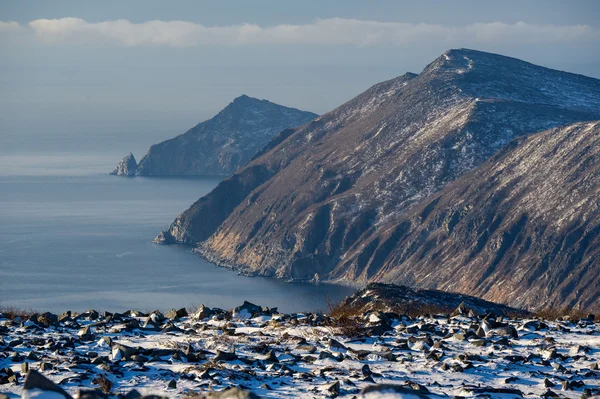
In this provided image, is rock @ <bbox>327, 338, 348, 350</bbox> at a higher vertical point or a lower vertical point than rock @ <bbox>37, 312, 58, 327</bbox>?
higher

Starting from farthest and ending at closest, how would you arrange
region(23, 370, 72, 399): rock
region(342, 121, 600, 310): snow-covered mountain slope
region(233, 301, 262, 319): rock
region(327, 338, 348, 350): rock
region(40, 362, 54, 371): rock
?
region(342, 121, 600, 310): snow-covered mountain slope → region(233, 301, 262, 319): rock → region(327, 338, 348, 350): rock → region(40, 362, 54, 371): rock → region(23, 370, 72, 399): rock

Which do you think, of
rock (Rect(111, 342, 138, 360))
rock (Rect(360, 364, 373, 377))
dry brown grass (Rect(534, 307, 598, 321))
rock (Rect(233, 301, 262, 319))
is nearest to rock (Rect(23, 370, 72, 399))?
rock (Rect(111, 342, 138, 360))

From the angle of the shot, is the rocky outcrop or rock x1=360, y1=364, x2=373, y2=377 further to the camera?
the rocky outcrop

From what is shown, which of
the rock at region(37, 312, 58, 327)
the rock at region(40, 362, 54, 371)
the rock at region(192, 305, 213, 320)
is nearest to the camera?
the rock at region(40, 362, 54, 371)

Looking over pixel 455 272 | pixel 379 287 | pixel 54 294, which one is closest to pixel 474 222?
pixel 455 272

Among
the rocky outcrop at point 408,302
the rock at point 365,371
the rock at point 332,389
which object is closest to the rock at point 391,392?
the rock at point 332,389

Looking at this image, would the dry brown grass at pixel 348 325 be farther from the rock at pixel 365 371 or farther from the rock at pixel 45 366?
the rock at pixel 45 366

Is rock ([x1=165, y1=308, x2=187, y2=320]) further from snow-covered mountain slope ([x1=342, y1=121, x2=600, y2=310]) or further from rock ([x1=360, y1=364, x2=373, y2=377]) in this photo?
snow-covered mountain slope ([x1=342, y1=121, x2=600, y2=310])
